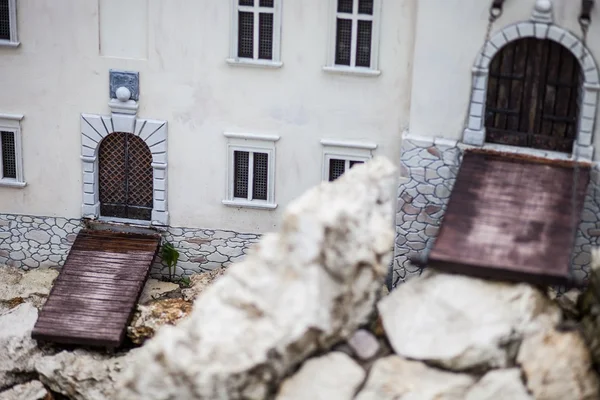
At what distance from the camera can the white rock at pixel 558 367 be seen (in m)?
17.0

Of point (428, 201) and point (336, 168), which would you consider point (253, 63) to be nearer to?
point (336, 168)

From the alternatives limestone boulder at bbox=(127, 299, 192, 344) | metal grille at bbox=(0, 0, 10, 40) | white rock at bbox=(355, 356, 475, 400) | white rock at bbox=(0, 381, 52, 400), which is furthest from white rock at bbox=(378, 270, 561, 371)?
metal grille at bbox=(0, 0, 10, 40)

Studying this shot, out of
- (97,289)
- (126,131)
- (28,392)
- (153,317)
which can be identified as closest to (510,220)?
(153,317)

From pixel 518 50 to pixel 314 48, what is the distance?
12.6 feet

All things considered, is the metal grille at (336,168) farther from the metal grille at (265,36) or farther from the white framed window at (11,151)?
the white framed window at (11,151)

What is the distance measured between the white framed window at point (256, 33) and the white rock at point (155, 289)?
4792mm

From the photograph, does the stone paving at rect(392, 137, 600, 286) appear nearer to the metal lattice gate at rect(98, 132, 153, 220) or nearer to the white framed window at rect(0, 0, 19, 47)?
the metal lattice gate at rect(98, 132, 153, 220)

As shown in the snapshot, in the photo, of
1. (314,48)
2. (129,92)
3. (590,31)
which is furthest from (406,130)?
(129,92)

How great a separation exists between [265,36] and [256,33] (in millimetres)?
188

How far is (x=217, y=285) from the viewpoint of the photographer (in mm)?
17250

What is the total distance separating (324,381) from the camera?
56.7 feet

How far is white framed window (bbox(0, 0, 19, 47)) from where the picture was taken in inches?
880

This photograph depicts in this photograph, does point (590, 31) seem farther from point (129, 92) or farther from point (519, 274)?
point (129, 92)

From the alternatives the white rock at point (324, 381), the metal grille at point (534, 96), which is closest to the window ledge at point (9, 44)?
the metal grille at point (534, 96)
